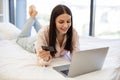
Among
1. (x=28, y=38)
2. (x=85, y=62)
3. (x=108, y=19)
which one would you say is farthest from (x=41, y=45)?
(x=108, y=19)

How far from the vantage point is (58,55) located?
1445mm

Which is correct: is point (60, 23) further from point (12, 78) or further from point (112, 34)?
point (112, 34)

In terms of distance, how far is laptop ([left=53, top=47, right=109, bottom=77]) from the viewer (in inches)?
40.2

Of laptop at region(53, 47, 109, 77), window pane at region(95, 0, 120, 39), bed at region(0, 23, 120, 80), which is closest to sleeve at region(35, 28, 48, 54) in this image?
bed at region(0, 23, 120, 80)

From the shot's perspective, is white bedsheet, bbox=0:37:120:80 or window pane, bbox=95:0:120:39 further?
window pane, bbox=95:0:120:39

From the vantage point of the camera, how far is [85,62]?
3.50 ft

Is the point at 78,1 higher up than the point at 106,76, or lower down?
higher up

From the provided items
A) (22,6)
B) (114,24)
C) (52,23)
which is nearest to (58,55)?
(52,23)

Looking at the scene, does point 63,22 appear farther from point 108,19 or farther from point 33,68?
point 108,19

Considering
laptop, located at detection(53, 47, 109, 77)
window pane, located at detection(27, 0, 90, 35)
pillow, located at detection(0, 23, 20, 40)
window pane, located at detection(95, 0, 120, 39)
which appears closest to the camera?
laptop, located at detection(53, 47, 109, 77)

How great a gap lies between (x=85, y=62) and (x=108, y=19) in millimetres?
1725

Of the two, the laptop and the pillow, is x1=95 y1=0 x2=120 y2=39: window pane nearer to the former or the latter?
the pillow

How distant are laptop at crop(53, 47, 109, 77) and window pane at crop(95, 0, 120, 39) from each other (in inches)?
61.7

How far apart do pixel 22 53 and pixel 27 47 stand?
0.16 metres
